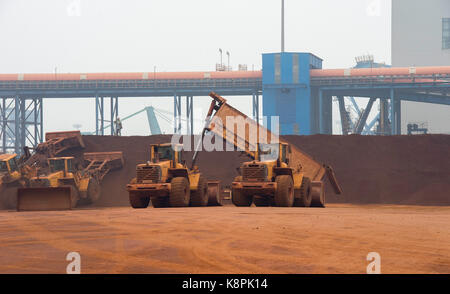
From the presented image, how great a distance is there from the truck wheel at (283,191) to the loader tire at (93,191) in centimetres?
1206

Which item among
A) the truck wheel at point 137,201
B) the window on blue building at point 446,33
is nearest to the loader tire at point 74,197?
the truck wheel at point 137,201

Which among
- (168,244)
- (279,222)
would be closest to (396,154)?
(279,222)

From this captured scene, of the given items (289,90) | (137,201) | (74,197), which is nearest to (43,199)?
(74,197)

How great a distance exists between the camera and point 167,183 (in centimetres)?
2603

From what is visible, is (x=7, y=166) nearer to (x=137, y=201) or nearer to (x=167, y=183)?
(x=137, y=201)

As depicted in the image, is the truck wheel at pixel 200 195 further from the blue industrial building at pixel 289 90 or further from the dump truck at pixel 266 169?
the blue industrial building at pixel 289 90

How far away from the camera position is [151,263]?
37.6 feet

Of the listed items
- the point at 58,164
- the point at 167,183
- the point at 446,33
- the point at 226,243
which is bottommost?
the point at 226,243

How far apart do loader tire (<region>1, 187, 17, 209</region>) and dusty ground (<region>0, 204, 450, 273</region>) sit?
409 inches

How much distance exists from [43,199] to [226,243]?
50.8 ft

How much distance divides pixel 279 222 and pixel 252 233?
3.24 metres

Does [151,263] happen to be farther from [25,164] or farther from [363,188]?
[363,188]

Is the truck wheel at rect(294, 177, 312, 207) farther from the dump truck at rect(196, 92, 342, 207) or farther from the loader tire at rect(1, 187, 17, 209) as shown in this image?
the loader tire at rect(1, 187, 17, 209)

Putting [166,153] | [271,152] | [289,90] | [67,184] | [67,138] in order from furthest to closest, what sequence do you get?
[289,90] < [67,138] < [67,184] < [271,152] < [166,153]
